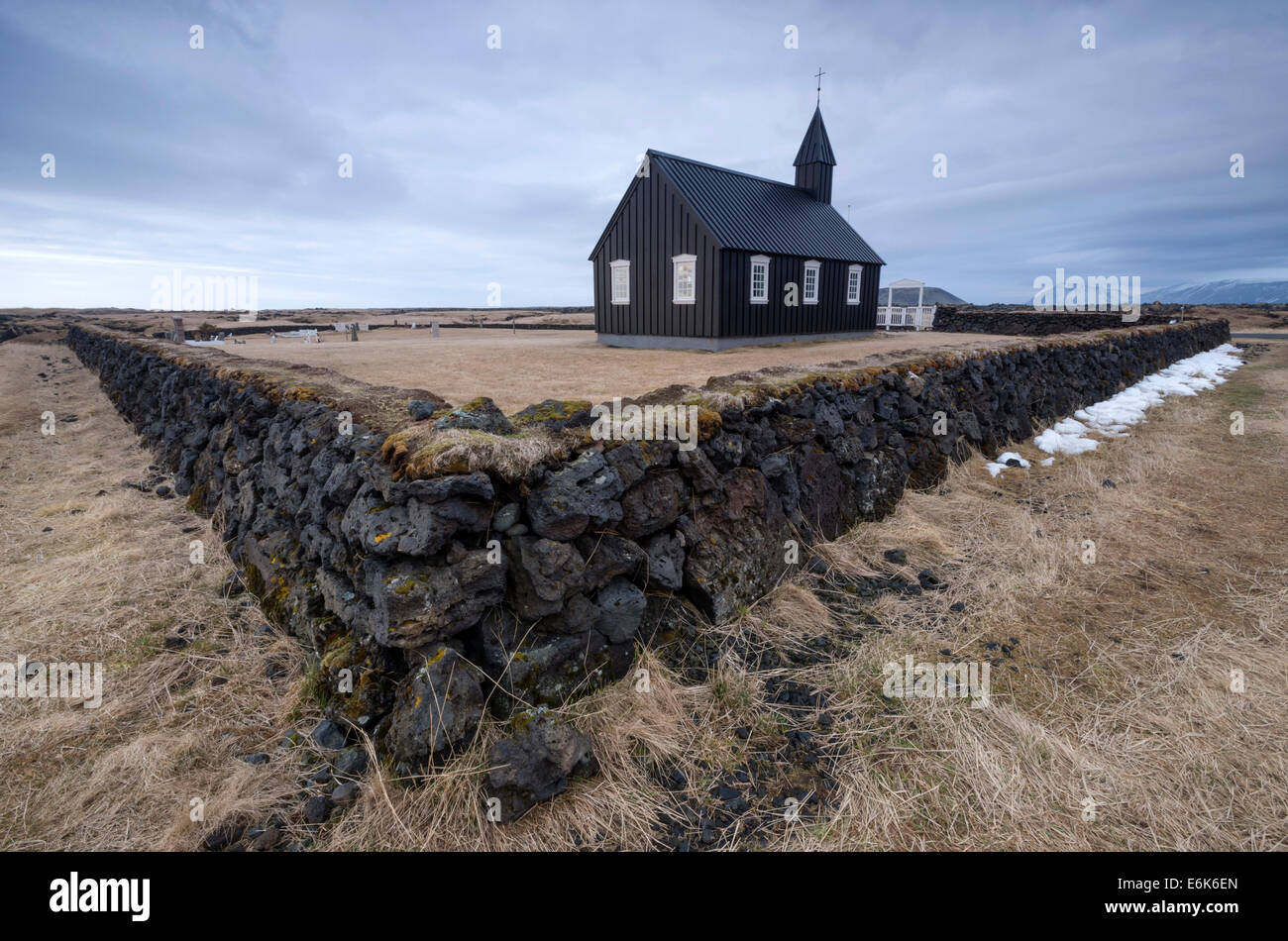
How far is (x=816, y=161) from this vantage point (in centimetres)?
2612

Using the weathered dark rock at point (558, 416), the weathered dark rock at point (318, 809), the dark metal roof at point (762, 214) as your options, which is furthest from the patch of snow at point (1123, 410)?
the weathered dark rock at point (318, 809)

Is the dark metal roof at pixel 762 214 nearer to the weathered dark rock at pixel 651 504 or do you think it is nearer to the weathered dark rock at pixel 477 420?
the weathered dark rock at pixel 651 504

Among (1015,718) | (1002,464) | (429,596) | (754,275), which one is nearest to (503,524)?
(429,596)

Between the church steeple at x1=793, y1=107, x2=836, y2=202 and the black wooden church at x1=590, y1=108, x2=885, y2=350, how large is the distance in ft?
10.3

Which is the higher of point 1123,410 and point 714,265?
point 714,265

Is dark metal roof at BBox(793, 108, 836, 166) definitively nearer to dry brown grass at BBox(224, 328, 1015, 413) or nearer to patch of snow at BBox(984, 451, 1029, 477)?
dry brown grass at BBox(224, 328, 1015, 413)

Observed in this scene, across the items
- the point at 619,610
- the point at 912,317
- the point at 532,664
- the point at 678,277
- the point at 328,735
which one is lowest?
the point at 328,735

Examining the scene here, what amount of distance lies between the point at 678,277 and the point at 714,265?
1564mm

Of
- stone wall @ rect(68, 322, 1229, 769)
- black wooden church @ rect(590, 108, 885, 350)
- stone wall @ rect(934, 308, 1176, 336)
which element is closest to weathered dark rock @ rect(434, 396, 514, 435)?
stone wall @ rect(68, 322, 1229, 769)

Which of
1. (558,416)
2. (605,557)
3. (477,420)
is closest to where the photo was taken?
(605,557)

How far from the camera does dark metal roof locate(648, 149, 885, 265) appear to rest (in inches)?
741

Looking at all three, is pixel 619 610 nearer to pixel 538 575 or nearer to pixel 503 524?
pixel 538 575
